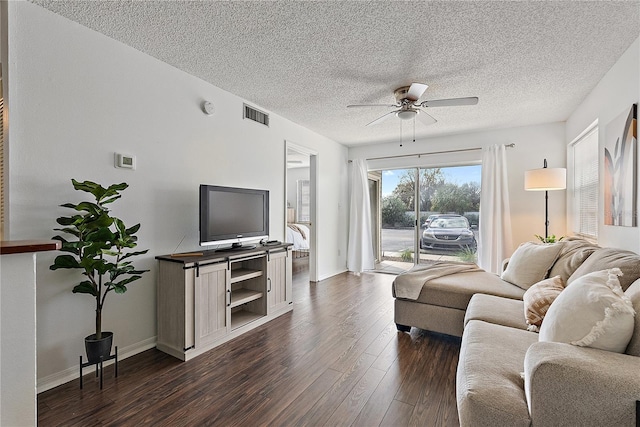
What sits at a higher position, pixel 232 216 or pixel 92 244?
pixel 232 216

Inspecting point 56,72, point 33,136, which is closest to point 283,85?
point 56,72

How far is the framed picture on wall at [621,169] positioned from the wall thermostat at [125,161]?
3.98 metres

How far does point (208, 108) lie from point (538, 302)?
10.9 feet

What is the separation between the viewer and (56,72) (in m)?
2.03

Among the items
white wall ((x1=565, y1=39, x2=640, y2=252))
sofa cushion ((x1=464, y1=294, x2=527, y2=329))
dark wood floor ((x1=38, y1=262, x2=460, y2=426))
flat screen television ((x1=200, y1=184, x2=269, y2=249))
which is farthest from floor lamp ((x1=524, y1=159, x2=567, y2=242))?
flat screen television ((x1=200, y1=184, x2=269, y2=249))

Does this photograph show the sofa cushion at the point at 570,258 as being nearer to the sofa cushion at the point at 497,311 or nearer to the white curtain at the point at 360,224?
the sofa cushion at the point at 497,311

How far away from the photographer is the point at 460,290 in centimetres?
266

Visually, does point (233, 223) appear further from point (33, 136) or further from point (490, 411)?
point (490, 411)

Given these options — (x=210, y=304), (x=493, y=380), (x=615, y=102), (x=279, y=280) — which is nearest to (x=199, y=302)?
(x=210, y=304)

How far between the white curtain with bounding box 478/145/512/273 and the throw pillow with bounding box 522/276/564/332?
8.29 ft

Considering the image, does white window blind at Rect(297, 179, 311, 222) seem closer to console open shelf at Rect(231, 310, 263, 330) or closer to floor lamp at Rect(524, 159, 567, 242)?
console open shelf at Rect(231, 310, 263, 330)

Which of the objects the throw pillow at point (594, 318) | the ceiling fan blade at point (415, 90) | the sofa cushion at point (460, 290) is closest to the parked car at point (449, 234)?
the sofa cushion at point (460, 290)

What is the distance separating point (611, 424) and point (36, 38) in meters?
3.62

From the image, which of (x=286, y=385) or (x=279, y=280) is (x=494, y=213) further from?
(x=286, y=385)
